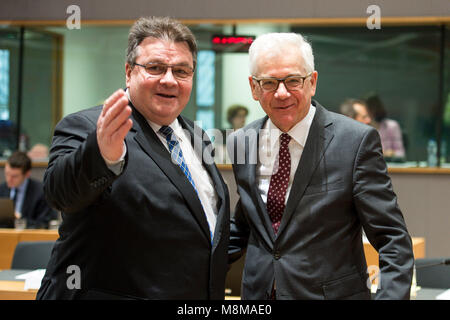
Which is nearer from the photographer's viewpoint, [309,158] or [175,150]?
[175,150]

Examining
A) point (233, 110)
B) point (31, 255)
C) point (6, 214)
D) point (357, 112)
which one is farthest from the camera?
point (233, 110)

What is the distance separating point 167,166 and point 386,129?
5946mm

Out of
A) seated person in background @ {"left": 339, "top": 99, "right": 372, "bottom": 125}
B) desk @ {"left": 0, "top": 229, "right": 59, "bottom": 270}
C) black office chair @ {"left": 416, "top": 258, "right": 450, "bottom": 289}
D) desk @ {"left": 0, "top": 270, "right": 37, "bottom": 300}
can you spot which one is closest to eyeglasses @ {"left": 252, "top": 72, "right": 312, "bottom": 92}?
desk @ {"left": 0, "top": 270, "right": 37, "bottom": 300}

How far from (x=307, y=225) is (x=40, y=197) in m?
4.64

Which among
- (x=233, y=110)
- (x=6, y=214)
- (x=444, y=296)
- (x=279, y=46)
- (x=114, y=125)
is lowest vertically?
(x=444, y=296)

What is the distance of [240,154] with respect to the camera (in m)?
2.06

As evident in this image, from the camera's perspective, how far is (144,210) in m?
1.56

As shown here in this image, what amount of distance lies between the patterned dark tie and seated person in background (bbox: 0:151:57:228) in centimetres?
439

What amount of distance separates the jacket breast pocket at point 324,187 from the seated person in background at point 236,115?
211 inches

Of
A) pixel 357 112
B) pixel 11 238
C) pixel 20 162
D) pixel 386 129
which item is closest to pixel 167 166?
pixel 11 238

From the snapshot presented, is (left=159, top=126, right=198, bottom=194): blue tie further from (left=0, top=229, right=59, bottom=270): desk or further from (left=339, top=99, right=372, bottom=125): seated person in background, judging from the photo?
(left=339, top=99, right=372, bottom=125): seated person in background

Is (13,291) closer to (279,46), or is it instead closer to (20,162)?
(279,46)
